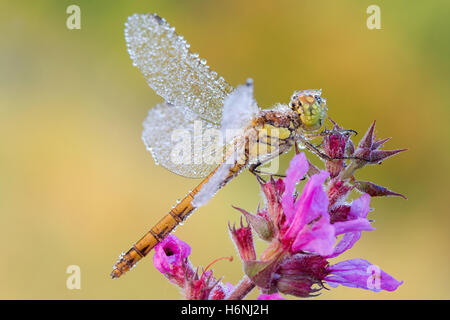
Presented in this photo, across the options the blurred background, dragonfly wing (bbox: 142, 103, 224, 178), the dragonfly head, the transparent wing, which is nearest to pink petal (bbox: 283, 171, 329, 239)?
the dragonfly head

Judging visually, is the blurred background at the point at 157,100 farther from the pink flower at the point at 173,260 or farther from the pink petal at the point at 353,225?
the pink petal at the point at 353,225

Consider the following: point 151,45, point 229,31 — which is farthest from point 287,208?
point 229,31

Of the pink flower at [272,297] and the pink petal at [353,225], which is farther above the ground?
the pink petal at [353,225]

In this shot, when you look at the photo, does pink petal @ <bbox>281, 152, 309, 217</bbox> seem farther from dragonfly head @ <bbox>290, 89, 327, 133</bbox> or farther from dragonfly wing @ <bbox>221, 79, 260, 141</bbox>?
dragonfly head @ <bbox>290, 89, 327, 133</bbox>

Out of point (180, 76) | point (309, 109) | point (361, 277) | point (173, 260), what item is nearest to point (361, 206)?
point (361, 277)

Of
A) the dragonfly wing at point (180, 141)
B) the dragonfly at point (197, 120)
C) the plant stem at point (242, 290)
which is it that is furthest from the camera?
the dragonfly wing at point (180, 141)

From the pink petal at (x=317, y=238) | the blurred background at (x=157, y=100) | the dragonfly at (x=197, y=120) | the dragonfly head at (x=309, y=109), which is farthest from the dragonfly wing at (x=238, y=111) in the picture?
the blurred background at (x=157, y=100)
